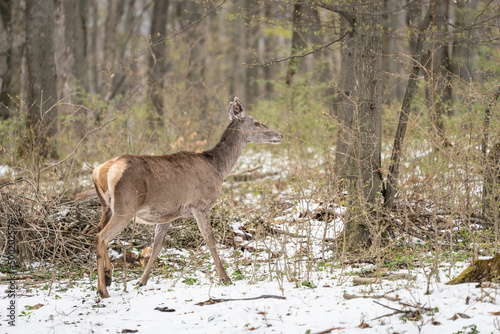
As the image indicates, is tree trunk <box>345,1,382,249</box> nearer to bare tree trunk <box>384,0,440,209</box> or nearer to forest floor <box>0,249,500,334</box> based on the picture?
bare tree trunk <box>384,0,440,209</box>

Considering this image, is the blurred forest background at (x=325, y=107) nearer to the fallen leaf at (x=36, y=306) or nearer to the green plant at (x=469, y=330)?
the green plant at (x=469, y=330)

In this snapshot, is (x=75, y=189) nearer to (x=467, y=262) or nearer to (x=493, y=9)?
(x=467, y=262)

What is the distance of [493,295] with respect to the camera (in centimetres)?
551

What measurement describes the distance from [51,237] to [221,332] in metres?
4.20

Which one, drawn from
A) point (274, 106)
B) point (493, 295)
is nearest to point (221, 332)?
point (493, 295)

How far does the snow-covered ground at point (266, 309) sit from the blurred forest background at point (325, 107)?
1.03 m

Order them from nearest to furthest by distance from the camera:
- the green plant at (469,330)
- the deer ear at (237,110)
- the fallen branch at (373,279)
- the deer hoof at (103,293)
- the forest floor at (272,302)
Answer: the green plant at (469,330) < the forest floor at (272,302) < the fallen branch at (373,279) < the deer hoof at (103,293) < the deer ear at (237,110)

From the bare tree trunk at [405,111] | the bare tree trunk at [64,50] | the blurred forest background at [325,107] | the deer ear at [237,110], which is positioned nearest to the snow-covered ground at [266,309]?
the blurred forest background at [325,107]

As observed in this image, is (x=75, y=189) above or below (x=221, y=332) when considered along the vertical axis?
above

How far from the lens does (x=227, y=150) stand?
8.66 metres

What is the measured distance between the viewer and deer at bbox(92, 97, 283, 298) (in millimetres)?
6938

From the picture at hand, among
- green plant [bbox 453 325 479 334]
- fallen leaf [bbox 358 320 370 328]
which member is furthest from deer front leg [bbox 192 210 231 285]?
green plant [bbox 453 325 479 334]

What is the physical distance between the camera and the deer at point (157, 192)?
6938 millimetres

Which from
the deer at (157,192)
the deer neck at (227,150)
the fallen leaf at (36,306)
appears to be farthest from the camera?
the deer neck at (227,150)
